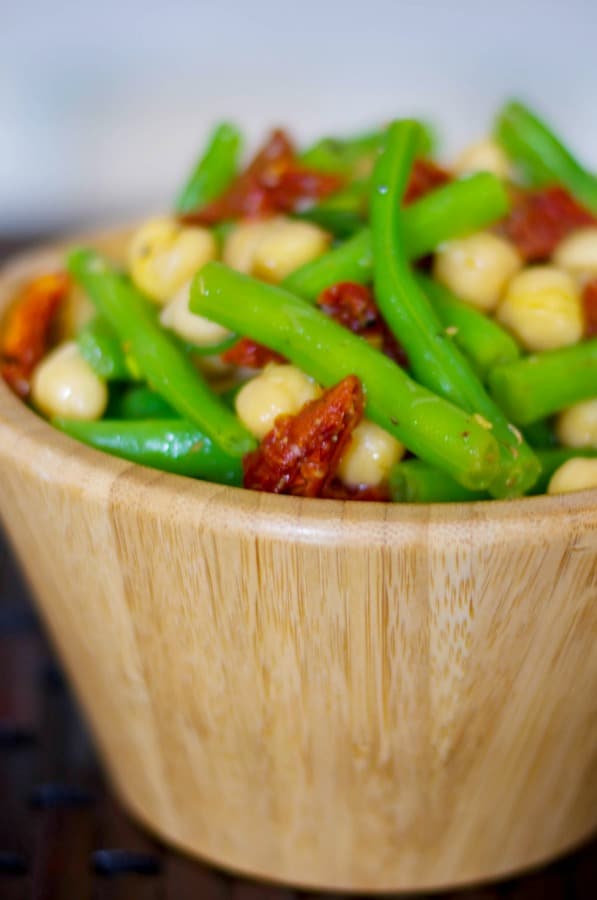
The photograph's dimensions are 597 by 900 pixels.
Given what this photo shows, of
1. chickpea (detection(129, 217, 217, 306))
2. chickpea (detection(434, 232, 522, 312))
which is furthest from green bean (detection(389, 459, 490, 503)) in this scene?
chickpea (detection(129, 217, 217, 306))

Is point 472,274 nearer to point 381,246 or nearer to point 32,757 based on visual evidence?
point 381,246

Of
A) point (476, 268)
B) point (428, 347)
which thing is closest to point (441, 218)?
point (476, 268)

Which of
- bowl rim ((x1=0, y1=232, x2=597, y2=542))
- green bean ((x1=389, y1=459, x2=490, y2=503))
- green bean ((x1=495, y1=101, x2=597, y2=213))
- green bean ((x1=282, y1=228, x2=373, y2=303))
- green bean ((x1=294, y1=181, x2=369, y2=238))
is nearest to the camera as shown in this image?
bowl rim ((x1=0, y1=232, x2=597, y2=542))

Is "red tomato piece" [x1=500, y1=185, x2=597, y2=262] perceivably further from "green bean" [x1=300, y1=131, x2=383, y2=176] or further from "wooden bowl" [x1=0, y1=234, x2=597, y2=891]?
"wooden bowl" [x1=0, y1=234, x2=597, y2=891]

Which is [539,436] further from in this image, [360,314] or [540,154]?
[540,154]

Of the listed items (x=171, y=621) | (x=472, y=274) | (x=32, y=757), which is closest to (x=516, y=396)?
(x=472, y=274)

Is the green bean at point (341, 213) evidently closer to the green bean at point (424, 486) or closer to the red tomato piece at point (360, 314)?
the red tomato piece at point (360, 314)
